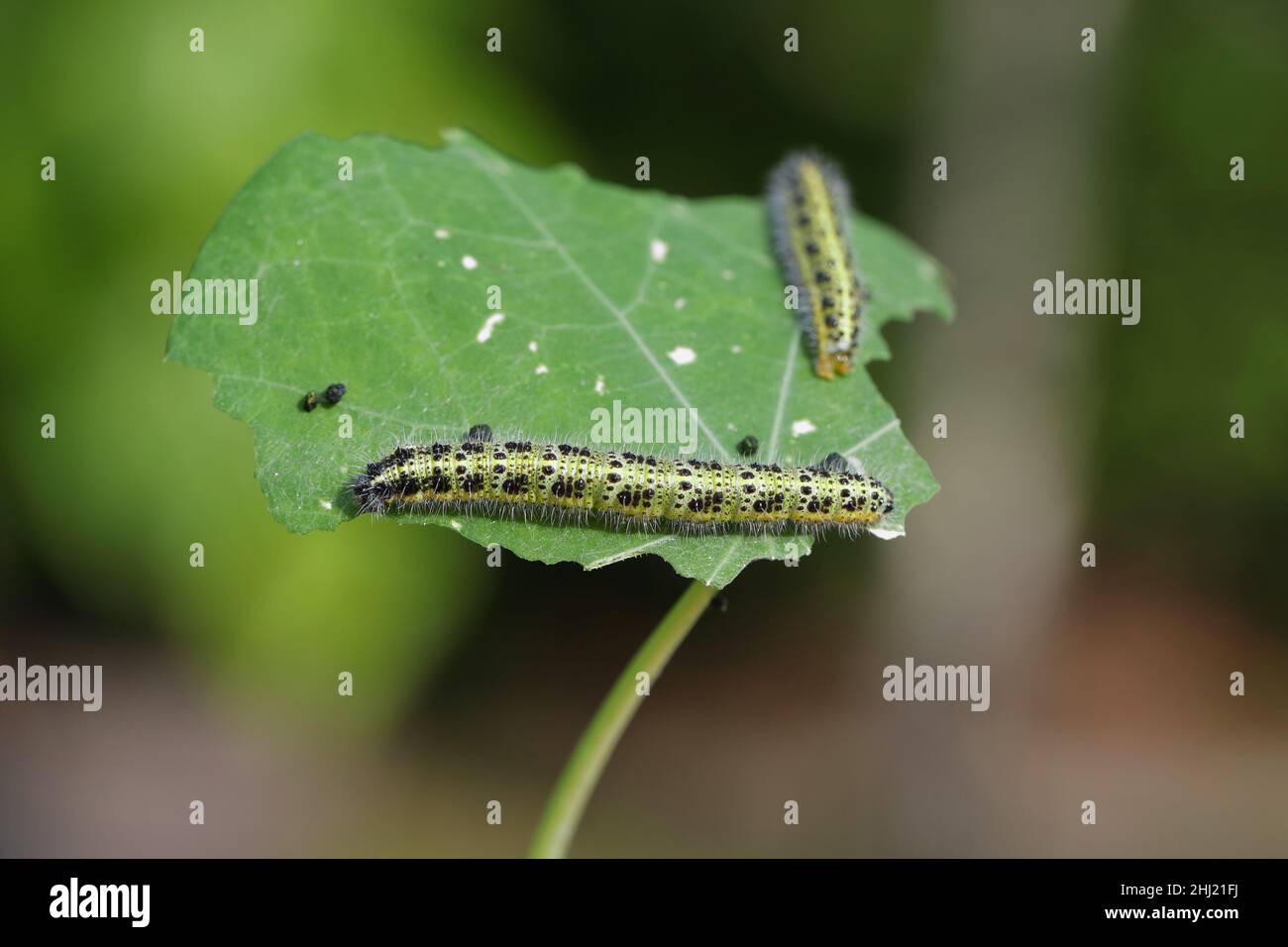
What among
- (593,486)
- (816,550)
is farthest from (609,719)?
(816,550)

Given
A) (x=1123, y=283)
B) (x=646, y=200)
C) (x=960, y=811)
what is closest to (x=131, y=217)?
(x=646, y=200)

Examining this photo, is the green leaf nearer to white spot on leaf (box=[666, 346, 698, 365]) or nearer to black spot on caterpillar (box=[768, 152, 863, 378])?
white spot on leaf (box=[666, 346, 698, 365])

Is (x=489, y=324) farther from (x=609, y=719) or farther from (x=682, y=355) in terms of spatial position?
(x=609, y=719)

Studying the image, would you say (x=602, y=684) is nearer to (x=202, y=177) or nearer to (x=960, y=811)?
(x=960, y=811)

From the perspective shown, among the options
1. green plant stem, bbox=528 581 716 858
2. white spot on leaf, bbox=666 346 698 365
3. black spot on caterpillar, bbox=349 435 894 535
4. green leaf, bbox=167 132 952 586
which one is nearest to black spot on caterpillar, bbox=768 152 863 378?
green leaf, bbox=167 132 952 586

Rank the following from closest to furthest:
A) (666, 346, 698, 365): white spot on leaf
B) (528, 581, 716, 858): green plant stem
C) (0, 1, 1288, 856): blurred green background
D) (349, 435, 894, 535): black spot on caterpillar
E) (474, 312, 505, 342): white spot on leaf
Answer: (528, 581, 716, 858): green plant stem
(349, 435, 894, 535): black spot on caterpillar
(474, 312, 505, 342): white spot on leaf
(666, 346, 698, 365): white spot on leaf
(0, 1, 1288, 856): blurred green background

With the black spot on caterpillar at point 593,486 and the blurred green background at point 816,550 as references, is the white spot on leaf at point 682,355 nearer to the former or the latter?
the black spot on caterpillar at point 593,486

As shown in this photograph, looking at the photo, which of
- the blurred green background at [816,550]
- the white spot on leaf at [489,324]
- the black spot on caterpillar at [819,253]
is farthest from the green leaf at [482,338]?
the blurred green background at [816,550]
